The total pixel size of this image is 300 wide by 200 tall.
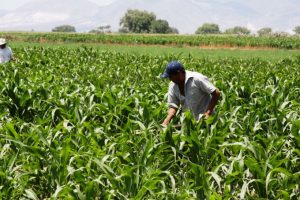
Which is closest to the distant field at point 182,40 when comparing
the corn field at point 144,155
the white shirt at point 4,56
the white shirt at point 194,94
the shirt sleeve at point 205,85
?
the white shirt at point 4,56

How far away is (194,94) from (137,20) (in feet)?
419

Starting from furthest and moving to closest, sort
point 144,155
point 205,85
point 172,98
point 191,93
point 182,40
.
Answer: point 182,40
point 172,98
point 191,93
point 205,85
point 144,155

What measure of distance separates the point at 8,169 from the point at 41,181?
45 centimetres

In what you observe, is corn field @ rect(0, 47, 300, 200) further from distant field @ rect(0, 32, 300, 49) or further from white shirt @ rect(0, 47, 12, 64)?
distant field @ rect(0, 32, 300, 49)

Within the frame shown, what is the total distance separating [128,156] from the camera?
4.46 meters

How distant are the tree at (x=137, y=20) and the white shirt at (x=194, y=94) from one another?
12679 cm

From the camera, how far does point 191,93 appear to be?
5715 mm

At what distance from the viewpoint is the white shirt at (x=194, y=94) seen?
18.5 feet

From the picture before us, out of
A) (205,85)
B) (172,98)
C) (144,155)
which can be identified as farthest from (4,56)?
(144,155)

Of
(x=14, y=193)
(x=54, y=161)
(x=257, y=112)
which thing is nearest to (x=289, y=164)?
(x=257, y=112)

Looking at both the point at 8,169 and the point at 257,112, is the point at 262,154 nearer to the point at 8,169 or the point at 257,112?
the point at 257,112

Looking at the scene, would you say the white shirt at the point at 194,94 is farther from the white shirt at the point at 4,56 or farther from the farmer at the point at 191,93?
the white shirt at the point at 4,56

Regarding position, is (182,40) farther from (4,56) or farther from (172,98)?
(172,98)

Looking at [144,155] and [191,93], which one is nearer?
[144,155]
